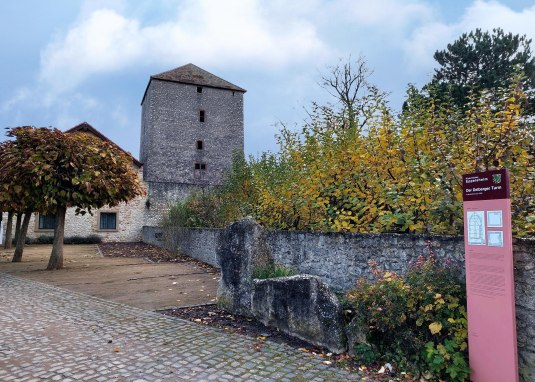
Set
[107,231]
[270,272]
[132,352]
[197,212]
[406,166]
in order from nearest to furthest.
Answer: [132,352], [406,166], [270,272], [197,212], [107,231]

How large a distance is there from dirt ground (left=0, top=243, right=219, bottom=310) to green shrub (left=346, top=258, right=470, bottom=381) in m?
3.82

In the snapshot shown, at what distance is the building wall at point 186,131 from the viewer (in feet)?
93.5

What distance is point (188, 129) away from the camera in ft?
97.3

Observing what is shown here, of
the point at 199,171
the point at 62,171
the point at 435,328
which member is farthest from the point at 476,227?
the point at 199,171

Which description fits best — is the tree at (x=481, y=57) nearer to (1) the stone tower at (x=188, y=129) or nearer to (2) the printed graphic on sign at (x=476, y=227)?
(1) the stone tower at (x=188, y=129)

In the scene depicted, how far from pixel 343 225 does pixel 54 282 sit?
7692 mm

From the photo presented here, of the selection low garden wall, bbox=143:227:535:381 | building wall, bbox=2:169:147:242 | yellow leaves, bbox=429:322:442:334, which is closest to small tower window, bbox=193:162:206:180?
building wall, bbox=2:169:147:242

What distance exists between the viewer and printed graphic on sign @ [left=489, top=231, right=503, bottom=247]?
3.40 metres

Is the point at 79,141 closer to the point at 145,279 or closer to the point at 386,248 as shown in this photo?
the point at 145,279

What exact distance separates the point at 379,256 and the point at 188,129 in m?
26.3

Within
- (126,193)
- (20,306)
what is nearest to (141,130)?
Answer: (126,193)

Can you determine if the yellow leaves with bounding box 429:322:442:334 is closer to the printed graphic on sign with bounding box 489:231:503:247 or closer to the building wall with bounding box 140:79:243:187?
the printed graphic on sign with bounding box 489:231:503:247

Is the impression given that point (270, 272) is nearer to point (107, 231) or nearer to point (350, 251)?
point (350, 251)

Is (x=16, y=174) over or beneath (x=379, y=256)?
over
